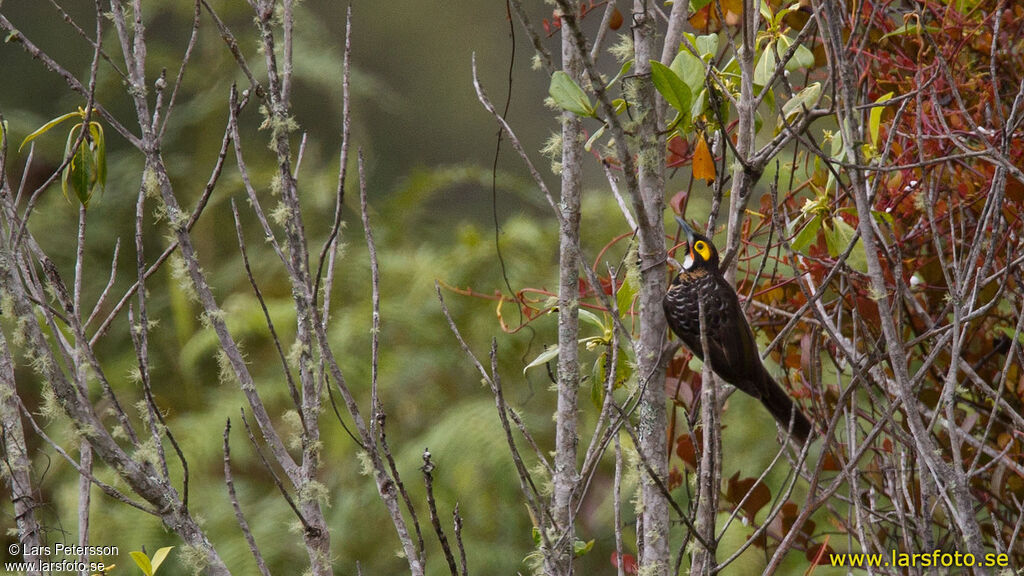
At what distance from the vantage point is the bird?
1.20 meters

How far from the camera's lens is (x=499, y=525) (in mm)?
2814

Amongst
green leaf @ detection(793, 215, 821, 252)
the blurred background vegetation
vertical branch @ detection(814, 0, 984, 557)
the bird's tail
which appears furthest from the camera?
the blurred background vegetation

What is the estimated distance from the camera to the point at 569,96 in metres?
0.92

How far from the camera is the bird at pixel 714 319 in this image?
3.95 ft

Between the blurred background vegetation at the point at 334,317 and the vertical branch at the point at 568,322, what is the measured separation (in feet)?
4.15

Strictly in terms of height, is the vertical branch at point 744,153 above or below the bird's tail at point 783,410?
above

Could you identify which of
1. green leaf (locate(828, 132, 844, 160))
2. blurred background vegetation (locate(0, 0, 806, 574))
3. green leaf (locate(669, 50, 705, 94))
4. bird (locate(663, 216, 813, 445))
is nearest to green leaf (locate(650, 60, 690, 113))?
green leaf (locate(669, 50, 705, 94))

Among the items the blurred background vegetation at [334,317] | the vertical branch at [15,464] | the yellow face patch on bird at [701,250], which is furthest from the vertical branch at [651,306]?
the blurred background vegetation at [334,317]

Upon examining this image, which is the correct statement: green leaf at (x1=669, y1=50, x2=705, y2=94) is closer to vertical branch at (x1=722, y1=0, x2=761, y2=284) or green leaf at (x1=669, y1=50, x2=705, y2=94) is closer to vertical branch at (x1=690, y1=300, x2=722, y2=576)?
vertical branch at (x1=722, y1=0, x2=761, y2=284)

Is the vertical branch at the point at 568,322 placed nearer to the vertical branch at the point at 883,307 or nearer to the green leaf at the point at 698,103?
the green leaf at the point at 698,103

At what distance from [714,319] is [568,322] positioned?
0.99 feet

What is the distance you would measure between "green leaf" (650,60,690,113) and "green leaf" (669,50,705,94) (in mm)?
42

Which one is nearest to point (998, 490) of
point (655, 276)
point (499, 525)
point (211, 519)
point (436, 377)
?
point (655, 276)

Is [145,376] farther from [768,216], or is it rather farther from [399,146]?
[399,146]
